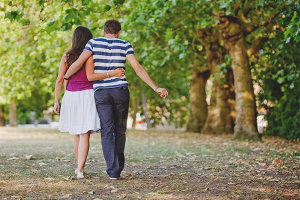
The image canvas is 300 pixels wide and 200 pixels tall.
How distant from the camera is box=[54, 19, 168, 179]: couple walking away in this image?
6.36 meters

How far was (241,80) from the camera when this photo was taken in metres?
15.8

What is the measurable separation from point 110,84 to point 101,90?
15 centimetres

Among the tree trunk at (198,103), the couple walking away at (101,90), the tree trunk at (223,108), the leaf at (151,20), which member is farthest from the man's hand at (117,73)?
the tree trunk at (198,103)

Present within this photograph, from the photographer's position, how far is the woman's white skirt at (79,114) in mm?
6473

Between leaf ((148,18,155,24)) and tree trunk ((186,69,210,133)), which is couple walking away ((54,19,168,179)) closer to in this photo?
leaf ((148,18,155,24))

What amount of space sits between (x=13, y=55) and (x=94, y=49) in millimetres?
14601

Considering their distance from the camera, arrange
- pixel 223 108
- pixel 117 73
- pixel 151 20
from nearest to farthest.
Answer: pixel 117 73
pixel 151 20
pixel 223 108

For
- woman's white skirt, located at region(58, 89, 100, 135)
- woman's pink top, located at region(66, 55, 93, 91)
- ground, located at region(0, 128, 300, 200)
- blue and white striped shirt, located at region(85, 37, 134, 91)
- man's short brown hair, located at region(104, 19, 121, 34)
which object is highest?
man's short brown hair, located at region(104, 19, 121, 34)

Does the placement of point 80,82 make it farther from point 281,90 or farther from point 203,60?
point 203,60

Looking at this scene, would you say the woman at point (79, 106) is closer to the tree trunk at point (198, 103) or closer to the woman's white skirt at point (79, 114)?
the woman's white skirt at point (79, 114)

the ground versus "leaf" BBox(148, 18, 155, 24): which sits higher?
"leaf" BBox(148, 18, 155, 24)

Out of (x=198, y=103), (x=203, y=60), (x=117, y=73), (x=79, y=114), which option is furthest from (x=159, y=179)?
(x=198, y=103)

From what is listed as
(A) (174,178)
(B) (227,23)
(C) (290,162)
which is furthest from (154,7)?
(A) (174,178)

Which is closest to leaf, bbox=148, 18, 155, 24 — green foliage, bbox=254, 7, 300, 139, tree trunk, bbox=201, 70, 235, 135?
green foliage, bbox=254, 7, 300, 139
